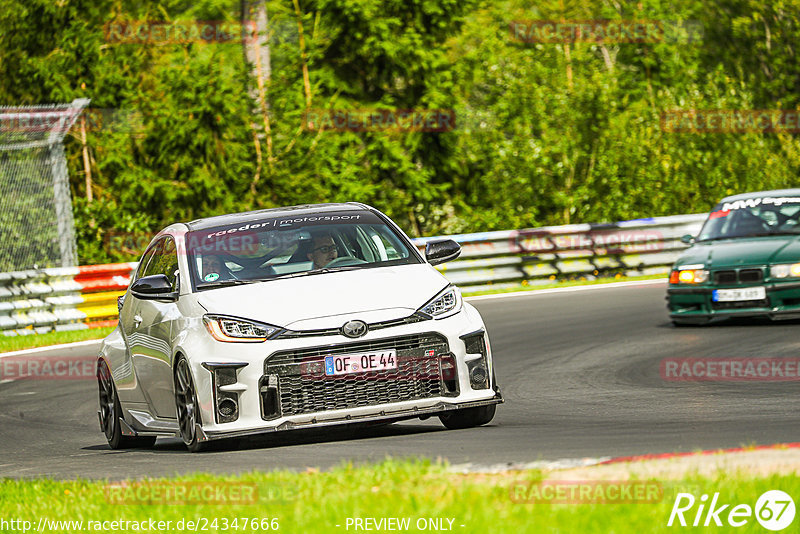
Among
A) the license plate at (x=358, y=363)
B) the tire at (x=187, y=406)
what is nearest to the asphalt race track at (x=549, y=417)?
the tire at (x=187, y=406)

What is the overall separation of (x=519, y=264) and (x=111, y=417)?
13523 millimetres

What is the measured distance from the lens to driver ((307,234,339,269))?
9312 mm

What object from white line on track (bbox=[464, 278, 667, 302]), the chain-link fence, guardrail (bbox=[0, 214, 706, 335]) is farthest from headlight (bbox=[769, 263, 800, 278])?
the chain-link fence

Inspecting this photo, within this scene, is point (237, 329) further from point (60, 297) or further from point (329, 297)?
point (60, 297)

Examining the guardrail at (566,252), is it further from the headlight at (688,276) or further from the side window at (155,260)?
the side window at (155,260)

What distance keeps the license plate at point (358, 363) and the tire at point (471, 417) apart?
88 centimetres

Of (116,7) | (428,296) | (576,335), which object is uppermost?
(116,7)

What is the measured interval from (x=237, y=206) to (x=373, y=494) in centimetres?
1942

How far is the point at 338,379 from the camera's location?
8250mm

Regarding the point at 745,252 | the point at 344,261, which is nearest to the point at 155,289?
the point at 344,261

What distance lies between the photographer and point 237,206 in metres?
25.1

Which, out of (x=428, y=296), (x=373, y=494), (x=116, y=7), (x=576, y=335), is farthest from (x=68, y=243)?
(x=373, y=494)

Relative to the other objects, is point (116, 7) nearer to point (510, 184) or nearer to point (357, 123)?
point (357, 123)

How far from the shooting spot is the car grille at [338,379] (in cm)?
822
